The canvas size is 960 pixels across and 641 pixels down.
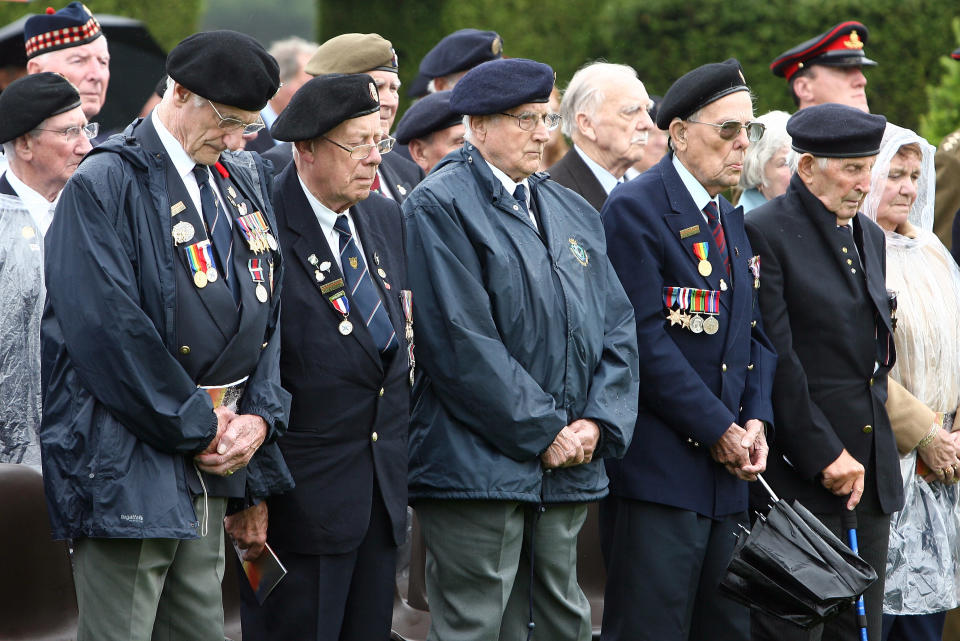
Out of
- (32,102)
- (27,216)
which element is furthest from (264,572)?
(32,102)

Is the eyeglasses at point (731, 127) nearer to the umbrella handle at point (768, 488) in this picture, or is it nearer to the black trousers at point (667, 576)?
the umbrella handle at point (768, 488)

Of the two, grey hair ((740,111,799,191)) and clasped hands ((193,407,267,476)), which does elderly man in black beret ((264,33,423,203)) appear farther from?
clasped hands ((193,407,267,476))

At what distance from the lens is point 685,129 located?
519cm

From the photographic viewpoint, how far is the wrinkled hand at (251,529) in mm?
4191

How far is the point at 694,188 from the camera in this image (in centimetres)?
513

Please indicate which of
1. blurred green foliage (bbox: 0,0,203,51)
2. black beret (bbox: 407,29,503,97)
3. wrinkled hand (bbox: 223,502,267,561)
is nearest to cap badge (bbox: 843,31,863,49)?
black beret (bbox: 407,29,503,97)

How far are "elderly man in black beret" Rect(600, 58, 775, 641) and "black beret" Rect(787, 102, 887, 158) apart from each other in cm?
31

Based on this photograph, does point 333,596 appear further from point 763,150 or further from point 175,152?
point 763,150

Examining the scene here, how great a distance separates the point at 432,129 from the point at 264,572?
2.97 metres

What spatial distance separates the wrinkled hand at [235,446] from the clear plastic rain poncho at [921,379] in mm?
2955

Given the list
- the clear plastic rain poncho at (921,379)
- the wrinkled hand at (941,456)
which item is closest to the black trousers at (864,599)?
the clear plastic rain poncho at (921,379)

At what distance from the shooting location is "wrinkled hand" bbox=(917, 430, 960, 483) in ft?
18.7

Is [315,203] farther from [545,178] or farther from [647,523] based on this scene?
[647,523]

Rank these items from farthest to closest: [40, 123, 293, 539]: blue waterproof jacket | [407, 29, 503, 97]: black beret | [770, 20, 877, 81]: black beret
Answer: [407, 29, 503, 97]: black beret, [770, 20, 877, 81]: black beret, [40, 123, 293, 539]: blue waterproof jacket
